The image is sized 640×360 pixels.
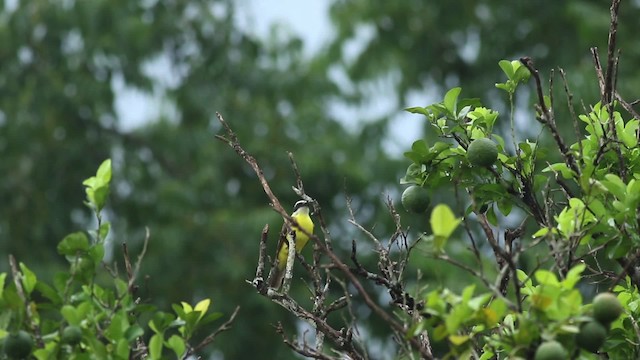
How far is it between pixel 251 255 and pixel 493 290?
11.9 meters

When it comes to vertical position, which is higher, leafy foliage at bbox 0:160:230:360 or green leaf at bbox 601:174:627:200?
green leaf at bbox 601:174:627:200

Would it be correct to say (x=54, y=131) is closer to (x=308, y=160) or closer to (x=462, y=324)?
(x=308, y=160)

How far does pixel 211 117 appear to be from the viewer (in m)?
15.6

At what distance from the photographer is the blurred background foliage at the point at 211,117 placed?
14.4 m

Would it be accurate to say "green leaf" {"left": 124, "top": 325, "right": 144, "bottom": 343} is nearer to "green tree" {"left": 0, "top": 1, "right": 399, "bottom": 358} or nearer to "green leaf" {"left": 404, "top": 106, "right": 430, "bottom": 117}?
"green leaf" {"left": 404, "top": 106, "right": 430, "bottom": 117}

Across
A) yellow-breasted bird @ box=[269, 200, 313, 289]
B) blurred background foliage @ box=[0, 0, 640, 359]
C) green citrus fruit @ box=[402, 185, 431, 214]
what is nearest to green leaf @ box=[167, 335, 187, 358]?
green citrus fruit @ box=[402, 185, 431, 214]

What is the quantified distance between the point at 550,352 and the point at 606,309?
0.21 metres

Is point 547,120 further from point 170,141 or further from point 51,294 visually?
point 170,141

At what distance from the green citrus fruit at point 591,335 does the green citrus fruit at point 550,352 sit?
0.11 metres

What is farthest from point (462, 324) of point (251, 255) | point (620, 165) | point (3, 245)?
point (3, 245)

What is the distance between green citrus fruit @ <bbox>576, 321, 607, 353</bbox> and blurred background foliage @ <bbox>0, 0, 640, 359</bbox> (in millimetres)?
10669

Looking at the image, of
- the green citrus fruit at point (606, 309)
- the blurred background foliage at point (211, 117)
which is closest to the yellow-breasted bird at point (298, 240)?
the green citrus fruit at point (606, 309)

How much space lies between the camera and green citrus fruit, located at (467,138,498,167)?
3.14m

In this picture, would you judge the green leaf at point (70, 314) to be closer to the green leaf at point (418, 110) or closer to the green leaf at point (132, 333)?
the green leaf at point (132, 333)
